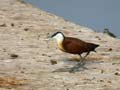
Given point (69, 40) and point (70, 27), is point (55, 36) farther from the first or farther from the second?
point (70, 27)

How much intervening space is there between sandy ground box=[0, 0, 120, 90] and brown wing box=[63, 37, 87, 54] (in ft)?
2.37

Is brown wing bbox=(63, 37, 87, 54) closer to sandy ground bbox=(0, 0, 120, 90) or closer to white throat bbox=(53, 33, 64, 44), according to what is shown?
white throat bbox=(53, 33, 64, 44)

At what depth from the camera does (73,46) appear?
1869 cm

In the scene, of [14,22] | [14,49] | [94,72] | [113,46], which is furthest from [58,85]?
[14,22]

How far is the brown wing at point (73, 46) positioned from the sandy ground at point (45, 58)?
0.72 m

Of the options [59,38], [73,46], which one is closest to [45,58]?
[59,38]

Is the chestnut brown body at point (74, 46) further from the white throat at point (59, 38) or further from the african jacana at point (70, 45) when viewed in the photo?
the white throat at point (59, 38)

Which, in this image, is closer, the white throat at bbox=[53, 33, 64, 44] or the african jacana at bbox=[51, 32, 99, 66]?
the african jacana at bbox=[51, 32, 99, 66]

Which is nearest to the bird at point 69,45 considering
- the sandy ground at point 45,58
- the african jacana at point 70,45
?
the african jacana at point 70,45

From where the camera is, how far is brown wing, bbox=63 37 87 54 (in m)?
18.6

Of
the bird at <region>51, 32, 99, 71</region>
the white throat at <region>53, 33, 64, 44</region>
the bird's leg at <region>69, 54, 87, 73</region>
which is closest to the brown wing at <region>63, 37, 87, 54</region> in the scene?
the bird at <region>51, 32, 99, 71</region>

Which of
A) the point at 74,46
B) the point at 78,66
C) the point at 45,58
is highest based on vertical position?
the point at 74,46

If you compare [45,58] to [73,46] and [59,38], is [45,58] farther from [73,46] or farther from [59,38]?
[73,46]

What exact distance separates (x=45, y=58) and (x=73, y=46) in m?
3.12
